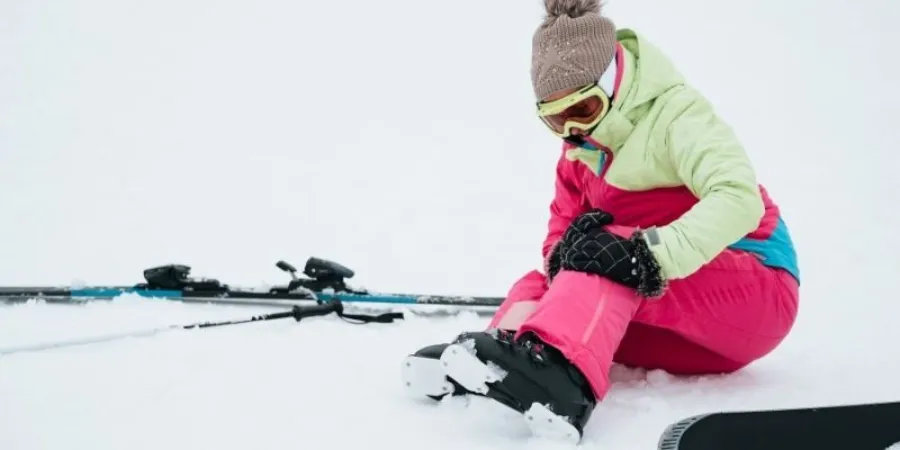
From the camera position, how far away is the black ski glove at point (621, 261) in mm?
2043

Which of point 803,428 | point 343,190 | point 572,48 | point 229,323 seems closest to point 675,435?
point 803,428

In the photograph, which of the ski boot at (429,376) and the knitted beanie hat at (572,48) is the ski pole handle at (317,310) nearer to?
the ski boot at (429,376)

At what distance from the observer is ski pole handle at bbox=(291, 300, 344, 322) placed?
10.5ft

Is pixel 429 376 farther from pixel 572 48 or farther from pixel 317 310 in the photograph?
pixel 317 310

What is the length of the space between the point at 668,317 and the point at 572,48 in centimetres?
82

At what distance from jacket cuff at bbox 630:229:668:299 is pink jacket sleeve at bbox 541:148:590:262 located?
648 millimetres

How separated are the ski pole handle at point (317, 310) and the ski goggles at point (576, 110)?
139 centimetres

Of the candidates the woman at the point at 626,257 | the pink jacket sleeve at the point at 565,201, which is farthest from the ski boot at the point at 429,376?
the pink jacket sleeve at the point at 565,201

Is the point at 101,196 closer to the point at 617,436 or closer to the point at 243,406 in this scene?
the point at 243,406

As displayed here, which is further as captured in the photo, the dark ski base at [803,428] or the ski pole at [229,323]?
the ski pole at [229,323]

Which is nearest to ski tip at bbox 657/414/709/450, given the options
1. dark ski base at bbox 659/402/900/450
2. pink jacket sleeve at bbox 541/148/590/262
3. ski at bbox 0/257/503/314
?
dark ski base at bbox 659/402/900/450

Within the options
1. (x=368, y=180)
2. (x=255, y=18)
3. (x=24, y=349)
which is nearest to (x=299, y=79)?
(x=255, y=18)

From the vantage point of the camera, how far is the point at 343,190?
25.0ft

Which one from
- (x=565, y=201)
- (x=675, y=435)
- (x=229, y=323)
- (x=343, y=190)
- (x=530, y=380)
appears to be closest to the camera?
(x=675, y=435)
